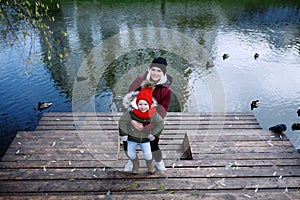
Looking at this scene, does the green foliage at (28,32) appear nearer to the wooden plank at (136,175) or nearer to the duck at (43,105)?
the duck at (43,105)

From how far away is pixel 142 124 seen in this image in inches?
144

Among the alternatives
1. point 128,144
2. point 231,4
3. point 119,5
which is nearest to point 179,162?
point 128,144

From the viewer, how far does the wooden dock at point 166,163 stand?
12.6 feet

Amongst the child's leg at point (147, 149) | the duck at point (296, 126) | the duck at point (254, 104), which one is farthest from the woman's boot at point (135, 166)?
the duck at point (254, 104)

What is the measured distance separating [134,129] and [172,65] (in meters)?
9.34

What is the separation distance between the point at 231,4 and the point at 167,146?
24518 millimetres

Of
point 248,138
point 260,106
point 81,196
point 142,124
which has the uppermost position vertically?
point 142,124

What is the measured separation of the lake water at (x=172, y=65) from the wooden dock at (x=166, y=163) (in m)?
2.18

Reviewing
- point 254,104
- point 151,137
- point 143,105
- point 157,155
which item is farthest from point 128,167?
point 254,104

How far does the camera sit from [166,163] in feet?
14.8

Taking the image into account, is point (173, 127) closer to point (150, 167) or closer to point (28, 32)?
point (150, 167)

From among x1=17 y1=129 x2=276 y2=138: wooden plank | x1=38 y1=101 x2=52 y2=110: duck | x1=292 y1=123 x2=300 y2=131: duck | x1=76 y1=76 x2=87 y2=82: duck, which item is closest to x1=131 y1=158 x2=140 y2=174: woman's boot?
x1=17 y1=129 x2=276 y2=138: wooden plank

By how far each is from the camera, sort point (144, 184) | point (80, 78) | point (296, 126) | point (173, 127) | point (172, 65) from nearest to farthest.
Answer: point (144, 184)
point (173, 127)
point (296, 126)
point (80, 78)
point (172, 65)

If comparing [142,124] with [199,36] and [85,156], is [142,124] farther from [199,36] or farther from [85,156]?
[199,36]
